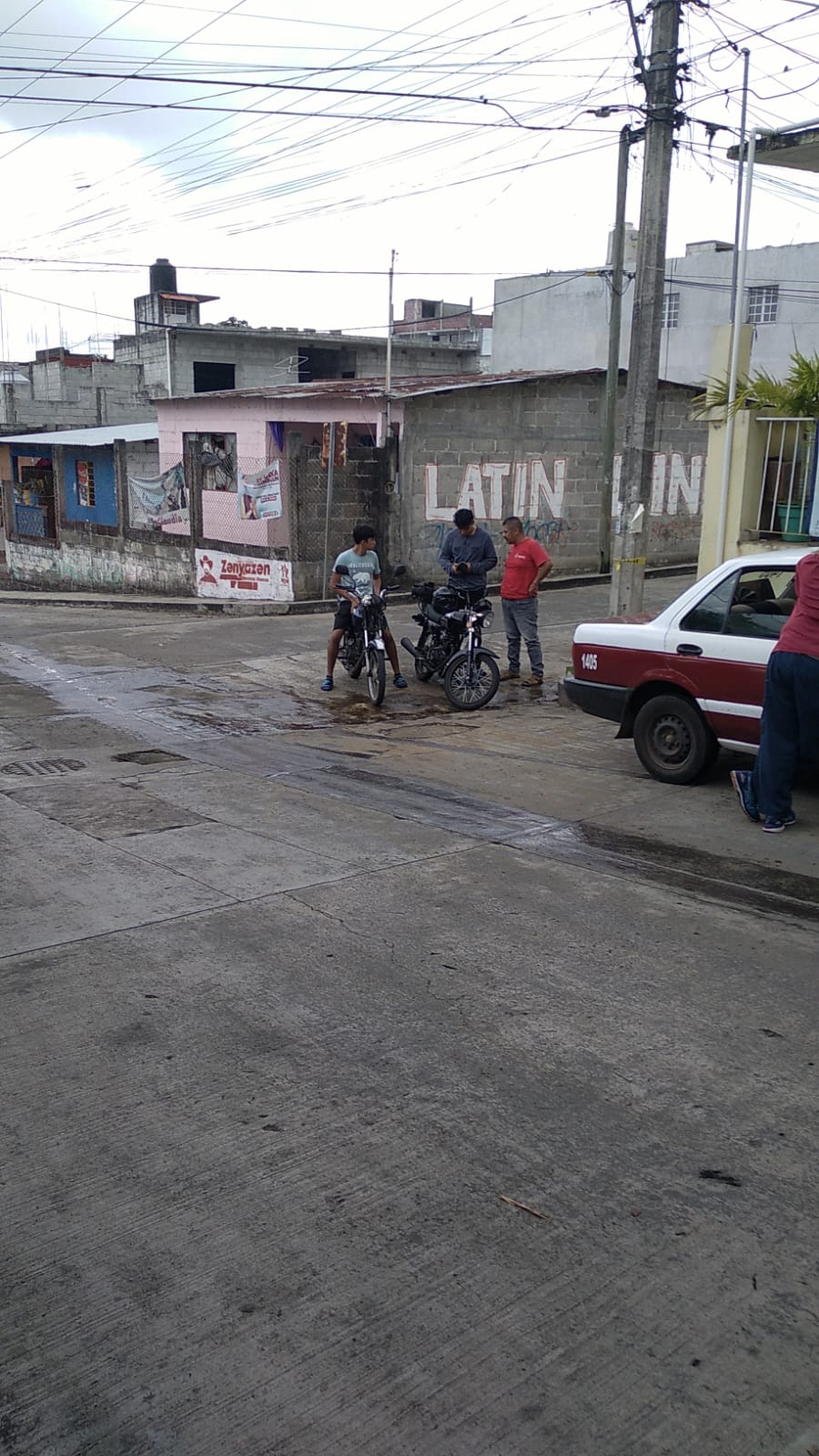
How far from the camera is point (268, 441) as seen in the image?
22.3m

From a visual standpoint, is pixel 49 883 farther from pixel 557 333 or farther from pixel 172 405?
pixel 557 333

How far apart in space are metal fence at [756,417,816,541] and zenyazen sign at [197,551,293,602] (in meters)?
8.25

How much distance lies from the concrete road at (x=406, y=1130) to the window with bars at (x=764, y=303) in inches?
1587

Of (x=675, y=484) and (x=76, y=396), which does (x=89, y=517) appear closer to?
(x=675, y=484)

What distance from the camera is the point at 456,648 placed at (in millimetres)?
12727

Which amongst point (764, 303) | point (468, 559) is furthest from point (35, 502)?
point (764, 303)

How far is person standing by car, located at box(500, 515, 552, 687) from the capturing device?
1249cm

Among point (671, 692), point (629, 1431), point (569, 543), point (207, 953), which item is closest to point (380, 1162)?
point (629, 1431)

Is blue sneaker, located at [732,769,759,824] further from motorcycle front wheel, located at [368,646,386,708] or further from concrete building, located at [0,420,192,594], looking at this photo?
concrete building, located at [0,420,192,594]

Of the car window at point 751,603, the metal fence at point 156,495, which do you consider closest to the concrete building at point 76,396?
the metal fence at point 156,495

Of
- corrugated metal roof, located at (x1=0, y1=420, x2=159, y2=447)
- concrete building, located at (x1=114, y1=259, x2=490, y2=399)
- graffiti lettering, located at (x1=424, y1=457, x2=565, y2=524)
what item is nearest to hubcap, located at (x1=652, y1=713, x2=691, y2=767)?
graffiti lettering, located at (x1=424, y1=457, x2=565, y2=524)

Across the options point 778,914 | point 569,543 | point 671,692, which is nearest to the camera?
point 778,914

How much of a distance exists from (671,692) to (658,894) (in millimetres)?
2615

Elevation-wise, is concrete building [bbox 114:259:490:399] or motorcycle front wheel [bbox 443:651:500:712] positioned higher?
concrete building [bbox 114:259:490:399]
